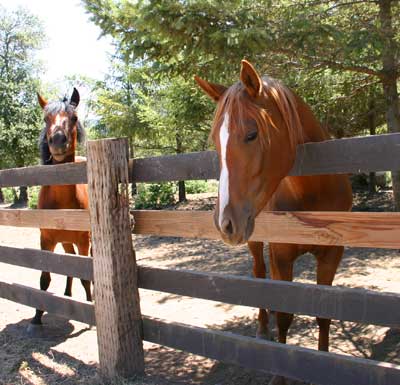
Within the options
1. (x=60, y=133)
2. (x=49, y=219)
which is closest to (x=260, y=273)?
(x=49, y=219)

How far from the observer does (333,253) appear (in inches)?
114

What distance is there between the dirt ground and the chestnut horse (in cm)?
54

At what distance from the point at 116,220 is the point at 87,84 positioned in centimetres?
1597

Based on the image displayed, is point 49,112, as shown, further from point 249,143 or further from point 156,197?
point 156,197

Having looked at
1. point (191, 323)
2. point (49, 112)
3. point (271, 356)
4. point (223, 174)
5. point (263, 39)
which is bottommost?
point (191, 323)

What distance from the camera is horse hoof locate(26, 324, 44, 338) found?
4230mm

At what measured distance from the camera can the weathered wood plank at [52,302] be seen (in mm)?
3327

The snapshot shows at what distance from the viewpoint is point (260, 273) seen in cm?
430

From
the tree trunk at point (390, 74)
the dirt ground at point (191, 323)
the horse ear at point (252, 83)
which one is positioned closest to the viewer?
the horse ear at point (252, 83)

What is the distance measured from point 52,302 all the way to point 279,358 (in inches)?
88.0

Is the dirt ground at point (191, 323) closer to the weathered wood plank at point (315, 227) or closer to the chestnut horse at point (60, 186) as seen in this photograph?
the chestnut horse at point (60, 186)

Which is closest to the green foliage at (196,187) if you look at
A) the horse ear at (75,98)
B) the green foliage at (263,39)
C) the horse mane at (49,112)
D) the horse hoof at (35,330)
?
the green foliage at (263,39)

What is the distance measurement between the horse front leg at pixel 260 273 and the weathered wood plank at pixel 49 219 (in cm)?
168

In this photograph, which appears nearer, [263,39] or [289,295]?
[289,295]
